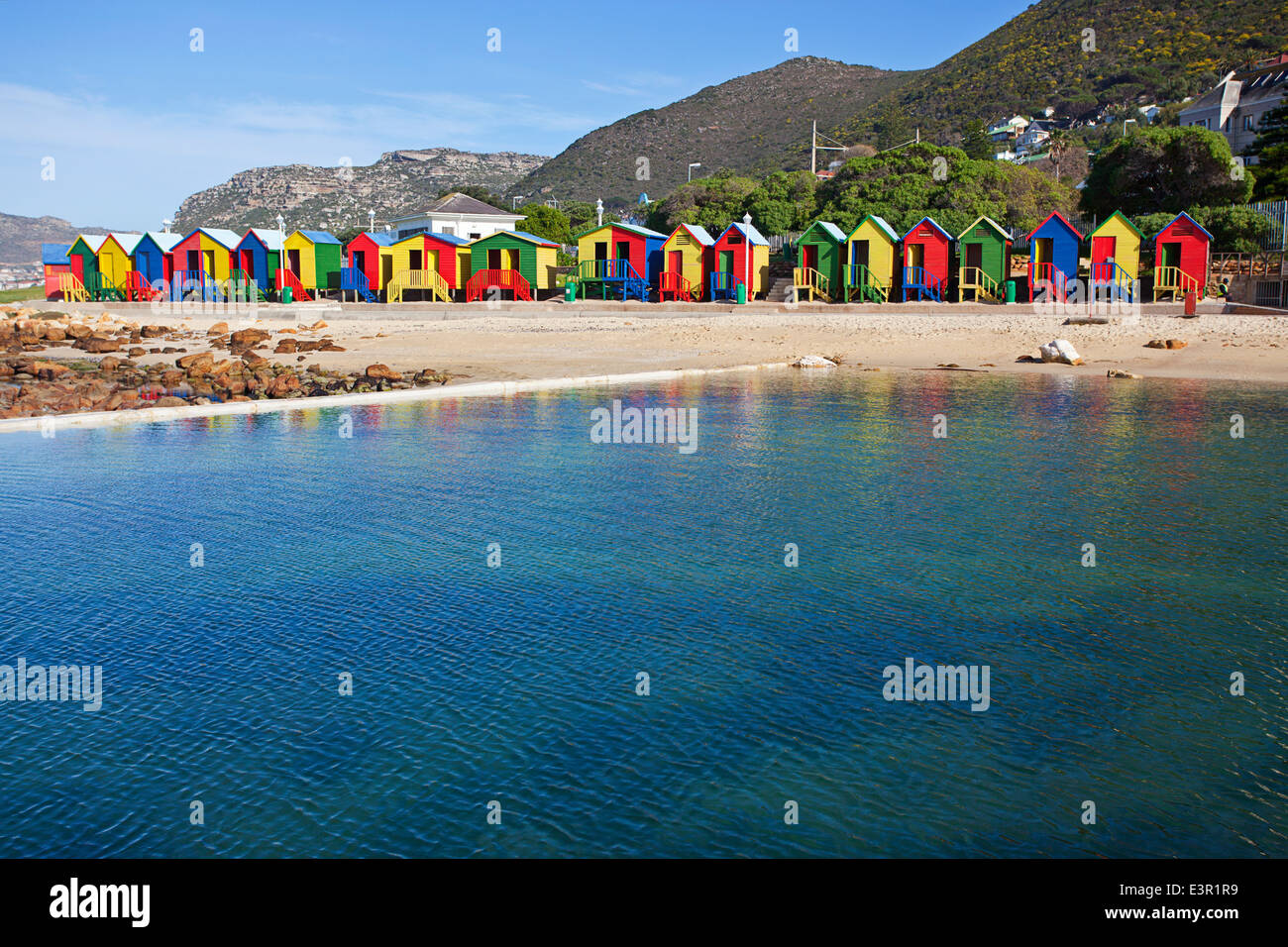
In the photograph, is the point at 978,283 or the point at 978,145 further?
the point at 978,145

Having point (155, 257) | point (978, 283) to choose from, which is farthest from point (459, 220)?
point (978, 283)

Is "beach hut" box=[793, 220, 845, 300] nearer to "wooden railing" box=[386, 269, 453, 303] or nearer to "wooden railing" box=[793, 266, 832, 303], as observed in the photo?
"wooden railing" box=[793, 266, 832, 303]

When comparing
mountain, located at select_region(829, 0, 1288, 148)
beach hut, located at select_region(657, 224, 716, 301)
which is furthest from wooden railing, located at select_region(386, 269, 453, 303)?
mountain, located at select_region(829, 0, 1288, 148)

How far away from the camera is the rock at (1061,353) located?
3078 centimetres

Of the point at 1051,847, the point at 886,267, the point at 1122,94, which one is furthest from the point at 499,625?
the point at 1122,94

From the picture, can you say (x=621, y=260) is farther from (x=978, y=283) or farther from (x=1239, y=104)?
(x=1239, y=104)

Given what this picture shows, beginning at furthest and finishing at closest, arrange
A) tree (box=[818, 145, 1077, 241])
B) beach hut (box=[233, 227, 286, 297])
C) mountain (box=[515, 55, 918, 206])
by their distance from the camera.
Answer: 1. mountain (box=[515, 55, 918, 206])
2. beach hut (box=[233, 227, 286, 297])
3. tree (box=[818, 145, 1077, 241])

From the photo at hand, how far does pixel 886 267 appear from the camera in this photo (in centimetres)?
4503

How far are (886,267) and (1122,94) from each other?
102434mm

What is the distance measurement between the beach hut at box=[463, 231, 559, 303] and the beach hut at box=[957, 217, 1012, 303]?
1929 cm

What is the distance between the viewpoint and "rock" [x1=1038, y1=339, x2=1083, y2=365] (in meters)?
30.8

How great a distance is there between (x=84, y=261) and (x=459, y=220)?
3494 centimetres

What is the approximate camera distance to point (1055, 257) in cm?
4184
